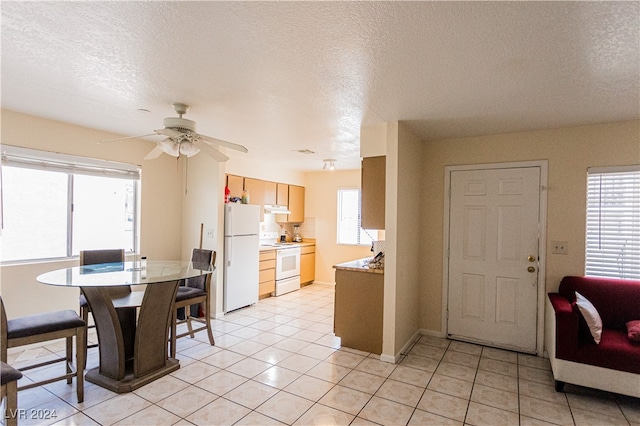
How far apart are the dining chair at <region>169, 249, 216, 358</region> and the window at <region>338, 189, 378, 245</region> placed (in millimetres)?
3306

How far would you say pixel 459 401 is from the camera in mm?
2512

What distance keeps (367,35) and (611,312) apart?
127 inches

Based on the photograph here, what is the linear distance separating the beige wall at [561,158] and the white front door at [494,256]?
132mm

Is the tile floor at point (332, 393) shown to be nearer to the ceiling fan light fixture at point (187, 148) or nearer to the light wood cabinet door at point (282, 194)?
the ceiling fan light fixture at point (187, 148)

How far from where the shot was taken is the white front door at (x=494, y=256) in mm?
3467

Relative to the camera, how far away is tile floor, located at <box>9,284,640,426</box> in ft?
7.47

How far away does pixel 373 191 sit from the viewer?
3557 mm

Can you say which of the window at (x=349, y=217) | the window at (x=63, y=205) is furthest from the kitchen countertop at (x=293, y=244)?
the window at (x=63, y=205)

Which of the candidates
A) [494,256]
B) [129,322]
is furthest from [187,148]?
[494,256]

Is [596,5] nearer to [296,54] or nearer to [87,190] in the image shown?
[296,54]

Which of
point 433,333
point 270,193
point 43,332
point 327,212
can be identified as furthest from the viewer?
point 327,212

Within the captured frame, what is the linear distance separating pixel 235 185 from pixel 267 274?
1623mm

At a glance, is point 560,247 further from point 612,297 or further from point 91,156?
point 91,156

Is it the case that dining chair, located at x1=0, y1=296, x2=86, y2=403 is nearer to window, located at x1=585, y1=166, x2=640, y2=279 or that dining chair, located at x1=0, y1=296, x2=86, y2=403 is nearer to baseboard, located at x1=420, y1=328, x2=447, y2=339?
baseboard, located at x1=420, y1=328, x2=447, y2=339
